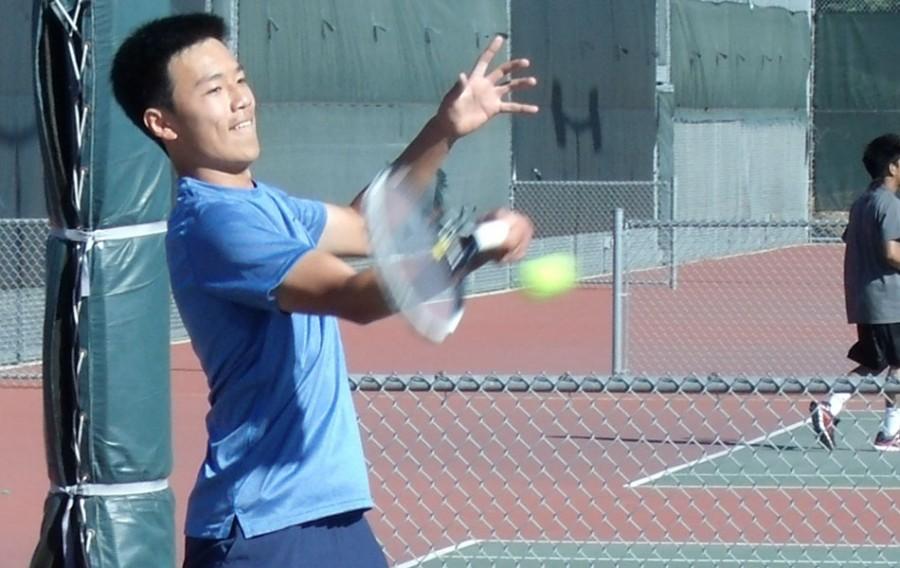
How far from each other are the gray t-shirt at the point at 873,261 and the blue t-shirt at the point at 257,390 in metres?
6.87

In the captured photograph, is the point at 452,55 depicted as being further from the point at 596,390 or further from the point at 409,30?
the point at 596,390

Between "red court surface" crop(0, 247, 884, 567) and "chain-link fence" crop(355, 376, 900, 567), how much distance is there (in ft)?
0.06

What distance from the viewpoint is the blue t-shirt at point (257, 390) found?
10.5ft

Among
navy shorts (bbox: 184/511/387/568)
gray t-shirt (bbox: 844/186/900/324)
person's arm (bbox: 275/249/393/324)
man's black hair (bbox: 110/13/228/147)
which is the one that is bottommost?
gray t-shirt (bbox: 844/186/900/324)

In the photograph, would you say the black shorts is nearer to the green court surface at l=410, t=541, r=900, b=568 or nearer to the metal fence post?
the metal fence post

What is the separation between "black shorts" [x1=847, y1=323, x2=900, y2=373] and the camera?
9953mm

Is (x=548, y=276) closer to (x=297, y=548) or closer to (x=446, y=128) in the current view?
(x=446, y=128)

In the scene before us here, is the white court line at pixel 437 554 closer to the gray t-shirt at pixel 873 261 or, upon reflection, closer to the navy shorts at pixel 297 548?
the gray t-shirt at pixel 873 261

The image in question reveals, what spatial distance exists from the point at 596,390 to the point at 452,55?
47.8 ft

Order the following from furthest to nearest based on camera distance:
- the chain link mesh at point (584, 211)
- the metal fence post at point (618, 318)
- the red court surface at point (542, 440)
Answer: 1. the chain link mesh at point (584, 211)
2. the metal fence post at point (618, 318)
3. the red court surface at point (542, 440)

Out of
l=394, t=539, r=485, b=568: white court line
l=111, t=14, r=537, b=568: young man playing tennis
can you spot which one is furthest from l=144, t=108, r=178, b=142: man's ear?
l=394, t=539, r=485, b=568: white court line

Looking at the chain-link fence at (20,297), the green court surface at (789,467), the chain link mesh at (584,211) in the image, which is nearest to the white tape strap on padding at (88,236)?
the green court surface at (789,467)

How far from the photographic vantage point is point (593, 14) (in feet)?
73.4

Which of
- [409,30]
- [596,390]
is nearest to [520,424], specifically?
[596,390]
